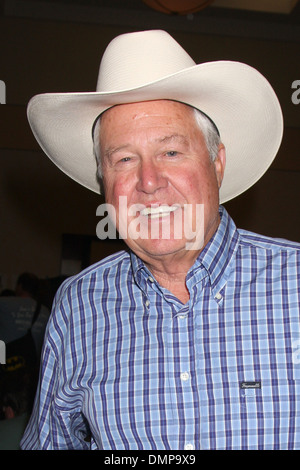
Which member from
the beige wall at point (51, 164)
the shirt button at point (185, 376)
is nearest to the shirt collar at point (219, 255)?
the shirt button at point (185, 376)

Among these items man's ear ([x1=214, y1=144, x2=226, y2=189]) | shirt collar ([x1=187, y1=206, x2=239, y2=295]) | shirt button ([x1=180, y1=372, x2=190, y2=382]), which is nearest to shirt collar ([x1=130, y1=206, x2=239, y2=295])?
shirt collar ([x1=187, y1=206, x2=239, y2=295])

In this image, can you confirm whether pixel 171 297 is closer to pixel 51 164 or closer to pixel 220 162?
pixel 220 162

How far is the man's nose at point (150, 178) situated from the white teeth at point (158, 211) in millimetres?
48

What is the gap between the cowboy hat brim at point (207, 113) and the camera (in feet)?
5.08

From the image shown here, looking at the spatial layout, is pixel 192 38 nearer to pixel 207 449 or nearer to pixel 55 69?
pixel 55 69

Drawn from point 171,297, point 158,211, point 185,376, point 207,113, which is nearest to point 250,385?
point 185,376

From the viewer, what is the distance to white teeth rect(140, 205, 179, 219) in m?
1.51

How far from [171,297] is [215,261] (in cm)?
15

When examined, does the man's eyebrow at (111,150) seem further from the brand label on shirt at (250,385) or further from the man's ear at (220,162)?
the brand label on shirt at (250,385)

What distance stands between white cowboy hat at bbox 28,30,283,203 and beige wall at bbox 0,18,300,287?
233 inches

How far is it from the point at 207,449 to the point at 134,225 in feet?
1.83

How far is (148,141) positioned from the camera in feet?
4.95

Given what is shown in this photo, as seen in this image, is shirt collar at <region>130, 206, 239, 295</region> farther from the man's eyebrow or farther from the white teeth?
the man's eyebrow

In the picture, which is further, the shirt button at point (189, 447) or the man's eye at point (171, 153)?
the man's eye at point (171, 153)
